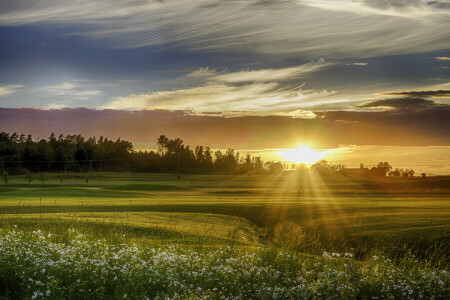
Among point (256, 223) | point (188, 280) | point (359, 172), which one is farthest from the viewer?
point (359, 172)

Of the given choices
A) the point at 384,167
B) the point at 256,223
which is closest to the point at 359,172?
the point at 384,167

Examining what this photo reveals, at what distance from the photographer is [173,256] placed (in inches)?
546

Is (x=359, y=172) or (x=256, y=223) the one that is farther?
(x=359, y=172)

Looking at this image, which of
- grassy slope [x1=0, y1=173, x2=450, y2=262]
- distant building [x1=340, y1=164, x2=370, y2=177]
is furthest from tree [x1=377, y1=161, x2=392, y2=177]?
grassy slope [x1=0, y1=173, x2=450, y2=262]

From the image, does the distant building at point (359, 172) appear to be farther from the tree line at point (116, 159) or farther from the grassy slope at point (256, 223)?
the grassy slope at point (256, 223)

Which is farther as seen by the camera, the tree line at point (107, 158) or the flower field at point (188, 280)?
the tree line at point (107, 158)

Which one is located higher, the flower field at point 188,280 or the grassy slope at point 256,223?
the flower field at point 188,280

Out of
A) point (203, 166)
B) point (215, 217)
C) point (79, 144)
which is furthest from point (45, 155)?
point (215, 217)

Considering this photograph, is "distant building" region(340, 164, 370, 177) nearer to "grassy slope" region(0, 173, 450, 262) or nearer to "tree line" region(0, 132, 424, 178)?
"tree line" region(0, 132, 424, 178)

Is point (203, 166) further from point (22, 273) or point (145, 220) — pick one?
point (22, 273)

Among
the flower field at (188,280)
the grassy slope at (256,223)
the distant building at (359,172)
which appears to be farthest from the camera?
the distant building at (359,172)

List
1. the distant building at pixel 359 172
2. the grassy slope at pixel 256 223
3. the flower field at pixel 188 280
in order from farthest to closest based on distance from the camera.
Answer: the distant building at pixel 359 172 → the grassy slope at pixel 256 223 → the flower field at pixel 188 280

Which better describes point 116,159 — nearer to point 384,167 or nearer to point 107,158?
point 107,158

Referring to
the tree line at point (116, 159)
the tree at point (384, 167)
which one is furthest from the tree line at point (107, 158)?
the tree at point (384, 167)
